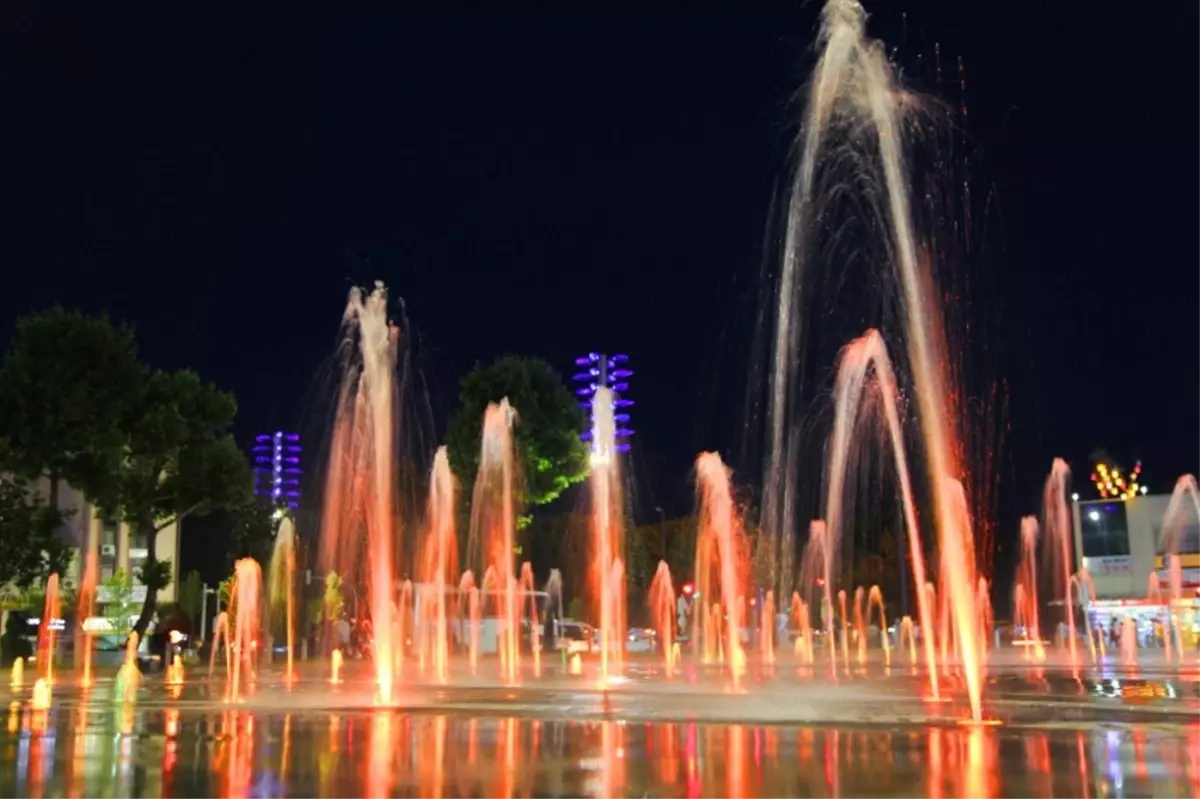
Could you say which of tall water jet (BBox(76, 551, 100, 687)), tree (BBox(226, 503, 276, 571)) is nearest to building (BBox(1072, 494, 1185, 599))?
tree (BBox(226, 503, 276, 571))

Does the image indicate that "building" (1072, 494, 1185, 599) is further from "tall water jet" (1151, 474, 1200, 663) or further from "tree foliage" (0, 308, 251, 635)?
"tree foliage" (0, 308, 251, 635)

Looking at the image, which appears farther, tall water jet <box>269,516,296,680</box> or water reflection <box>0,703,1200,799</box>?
tall water jet <box>269,516,296,680</box>

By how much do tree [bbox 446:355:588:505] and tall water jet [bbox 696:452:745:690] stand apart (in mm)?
7335

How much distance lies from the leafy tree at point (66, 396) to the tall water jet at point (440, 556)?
12.1m

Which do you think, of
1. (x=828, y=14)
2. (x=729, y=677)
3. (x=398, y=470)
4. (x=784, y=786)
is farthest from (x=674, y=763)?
(x=398, y=470)

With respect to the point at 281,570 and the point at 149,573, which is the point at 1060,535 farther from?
the point at 149,573

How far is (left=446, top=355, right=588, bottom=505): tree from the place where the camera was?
60.1 m

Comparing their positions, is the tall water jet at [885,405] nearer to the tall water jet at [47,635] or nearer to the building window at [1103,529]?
the tall water jet at [47,635]

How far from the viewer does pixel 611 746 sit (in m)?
15.1

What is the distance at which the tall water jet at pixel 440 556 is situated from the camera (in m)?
44.1

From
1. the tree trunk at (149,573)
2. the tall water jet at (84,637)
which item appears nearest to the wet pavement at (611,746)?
the tall water jet at (84,637)

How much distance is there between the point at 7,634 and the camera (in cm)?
4431

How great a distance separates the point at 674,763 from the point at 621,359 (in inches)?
4389

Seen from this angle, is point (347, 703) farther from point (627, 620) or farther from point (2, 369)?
point (627, 620)
